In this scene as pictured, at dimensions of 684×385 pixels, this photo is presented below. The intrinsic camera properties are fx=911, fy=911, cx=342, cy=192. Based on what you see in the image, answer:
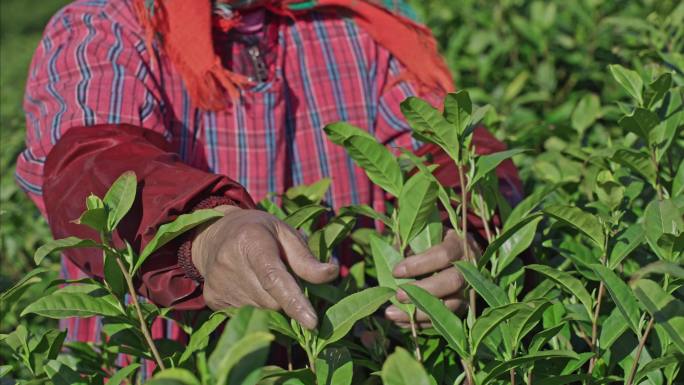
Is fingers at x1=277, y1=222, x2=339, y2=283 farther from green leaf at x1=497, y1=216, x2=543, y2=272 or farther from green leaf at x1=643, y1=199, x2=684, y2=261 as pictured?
green leaf at x1=643, y1=199, x2=684, y2=261

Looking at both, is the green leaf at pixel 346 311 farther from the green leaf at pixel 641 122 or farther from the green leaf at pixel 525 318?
the green leaf at pixel 641 122

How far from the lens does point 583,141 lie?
2.29 meters

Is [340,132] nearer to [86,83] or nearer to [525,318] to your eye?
[525,318]

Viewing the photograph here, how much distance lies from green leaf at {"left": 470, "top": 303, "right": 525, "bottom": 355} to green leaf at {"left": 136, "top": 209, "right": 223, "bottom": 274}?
38 centimetres

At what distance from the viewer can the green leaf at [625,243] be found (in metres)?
1.36

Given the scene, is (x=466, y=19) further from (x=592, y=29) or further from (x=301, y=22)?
(x=301, y=22)

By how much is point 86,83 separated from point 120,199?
57 centimetres

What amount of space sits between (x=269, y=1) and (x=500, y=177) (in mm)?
635

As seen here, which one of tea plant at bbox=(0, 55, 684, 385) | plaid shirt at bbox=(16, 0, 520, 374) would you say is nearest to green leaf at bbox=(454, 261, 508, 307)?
tea plant at bbox=(0, 55, 684, 385)

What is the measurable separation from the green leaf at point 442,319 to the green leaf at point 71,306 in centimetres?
42

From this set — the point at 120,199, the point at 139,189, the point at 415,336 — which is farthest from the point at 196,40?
the point at 415,336

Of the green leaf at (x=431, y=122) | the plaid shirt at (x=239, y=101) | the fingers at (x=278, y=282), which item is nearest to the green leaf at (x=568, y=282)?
the green leaf at (x=431, y=122)

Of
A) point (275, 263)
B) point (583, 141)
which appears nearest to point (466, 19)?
point (583, 141)

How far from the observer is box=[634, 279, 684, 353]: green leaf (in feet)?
3.37
